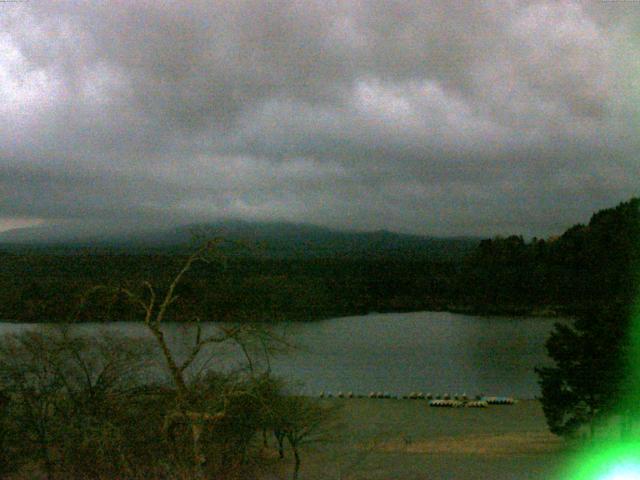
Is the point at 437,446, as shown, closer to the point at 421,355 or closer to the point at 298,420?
the point at 298,420

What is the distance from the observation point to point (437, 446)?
24.8 meters

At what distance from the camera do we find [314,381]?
41.3 meters

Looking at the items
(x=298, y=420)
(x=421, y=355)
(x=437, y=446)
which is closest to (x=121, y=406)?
(x=298, y=420)

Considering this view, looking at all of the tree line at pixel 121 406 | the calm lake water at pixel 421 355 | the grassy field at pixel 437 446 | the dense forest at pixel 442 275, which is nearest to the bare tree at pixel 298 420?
the grassy field at pixel 437 446

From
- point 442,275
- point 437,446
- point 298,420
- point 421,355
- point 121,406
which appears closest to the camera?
point 121,406

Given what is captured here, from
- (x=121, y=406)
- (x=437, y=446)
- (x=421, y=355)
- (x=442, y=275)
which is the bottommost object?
(x=421, y=355)

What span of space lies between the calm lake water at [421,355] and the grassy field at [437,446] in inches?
232

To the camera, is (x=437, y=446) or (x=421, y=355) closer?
(x=437, y=446)

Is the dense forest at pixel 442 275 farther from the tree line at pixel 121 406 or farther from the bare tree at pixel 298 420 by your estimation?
the tree line at pixel 121 406

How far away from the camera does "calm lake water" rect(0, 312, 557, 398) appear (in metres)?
44.0

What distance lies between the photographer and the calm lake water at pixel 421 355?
44.0 meters

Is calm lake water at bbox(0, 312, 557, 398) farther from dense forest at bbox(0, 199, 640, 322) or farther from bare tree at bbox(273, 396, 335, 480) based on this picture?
bare tree at bbox(273, 396, 335, 480)

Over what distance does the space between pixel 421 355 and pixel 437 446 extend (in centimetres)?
3191

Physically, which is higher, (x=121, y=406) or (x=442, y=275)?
(x=121, y=406)
